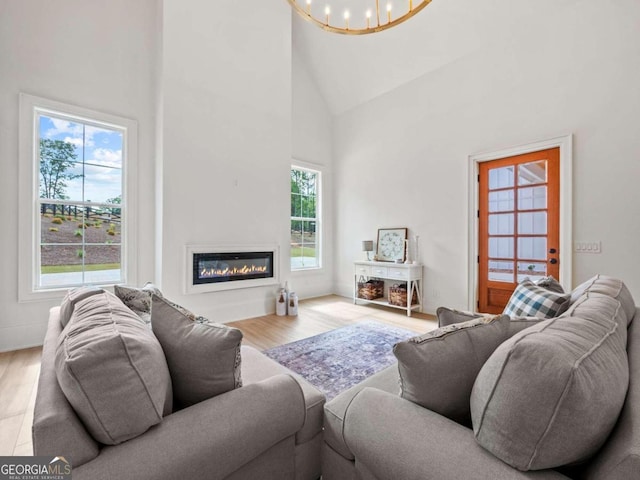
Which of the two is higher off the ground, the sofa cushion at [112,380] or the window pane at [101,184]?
the window pane at [101,184]

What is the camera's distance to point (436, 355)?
94 centimetres

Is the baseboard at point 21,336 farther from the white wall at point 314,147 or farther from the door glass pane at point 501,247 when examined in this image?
the door glass pane at point 501,247

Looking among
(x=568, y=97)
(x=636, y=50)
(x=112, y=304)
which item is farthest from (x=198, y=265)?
(x=636, y=50)

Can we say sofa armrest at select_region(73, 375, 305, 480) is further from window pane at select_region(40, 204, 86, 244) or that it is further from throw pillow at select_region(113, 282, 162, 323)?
window pane at select_region(40, 204, 86, 244)

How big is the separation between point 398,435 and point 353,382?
1640 mm

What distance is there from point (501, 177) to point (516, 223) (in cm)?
62

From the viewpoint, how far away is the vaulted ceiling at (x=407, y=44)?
3543mm

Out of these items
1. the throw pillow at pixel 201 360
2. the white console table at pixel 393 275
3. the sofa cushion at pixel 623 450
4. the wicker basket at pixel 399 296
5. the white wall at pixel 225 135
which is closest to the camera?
the sofa cushion at pixel 623 450

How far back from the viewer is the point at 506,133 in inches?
148

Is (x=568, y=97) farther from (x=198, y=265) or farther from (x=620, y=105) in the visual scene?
(x=198, y=265)

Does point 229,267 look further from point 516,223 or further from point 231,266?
point 516,223

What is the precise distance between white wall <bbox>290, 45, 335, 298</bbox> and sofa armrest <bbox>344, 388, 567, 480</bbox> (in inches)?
171

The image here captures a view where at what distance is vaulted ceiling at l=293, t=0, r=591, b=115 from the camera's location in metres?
3.54

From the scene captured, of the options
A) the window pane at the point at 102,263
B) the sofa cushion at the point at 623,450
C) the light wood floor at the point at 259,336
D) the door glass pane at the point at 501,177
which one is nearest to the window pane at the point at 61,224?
the window pane at the point at 102,263
